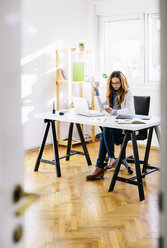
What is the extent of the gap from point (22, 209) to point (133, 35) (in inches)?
203

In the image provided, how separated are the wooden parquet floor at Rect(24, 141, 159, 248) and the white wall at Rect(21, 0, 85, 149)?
1.28 metres

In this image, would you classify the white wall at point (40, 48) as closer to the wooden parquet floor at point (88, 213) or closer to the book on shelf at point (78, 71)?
the book on shelf at point (78, 71)

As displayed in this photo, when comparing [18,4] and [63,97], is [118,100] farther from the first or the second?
[18,4]

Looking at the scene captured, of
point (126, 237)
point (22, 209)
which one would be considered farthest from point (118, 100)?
point (22, 209)

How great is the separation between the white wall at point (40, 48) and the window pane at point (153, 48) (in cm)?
130

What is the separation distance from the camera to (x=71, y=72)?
5.41 meters

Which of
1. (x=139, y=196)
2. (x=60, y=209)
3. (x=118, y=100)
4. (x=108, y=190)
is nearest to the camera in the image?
(x=60, y=209)

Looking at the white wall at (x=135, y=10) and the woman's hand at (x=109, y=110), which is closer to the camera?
the woman's hand at (x=109, y=110)

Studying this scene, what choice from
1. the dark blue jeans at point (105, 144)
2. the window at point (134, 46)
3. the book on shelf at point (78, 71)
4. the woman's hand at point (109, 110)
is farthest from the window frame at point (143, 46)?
the dark blue jeans at point (105, 144)

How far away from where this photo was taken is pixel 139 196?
3.19 metres

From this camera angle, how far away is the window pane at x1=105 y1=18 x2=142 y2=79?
18.3ft

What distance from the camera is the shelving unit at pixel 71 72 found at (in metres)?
5.32

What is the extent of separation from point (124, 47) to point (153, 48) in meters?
0.54

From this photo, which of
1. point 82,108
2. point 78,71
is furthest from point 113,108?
point 78,71
